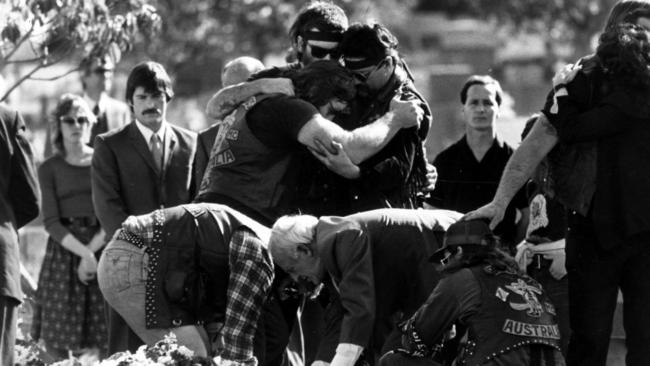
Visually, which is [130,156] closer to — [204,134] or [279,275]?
[204,134]

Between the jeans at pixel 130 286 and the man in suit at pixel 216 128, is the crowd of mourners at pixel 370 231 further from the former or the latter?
the man in suit at pixel 216 128

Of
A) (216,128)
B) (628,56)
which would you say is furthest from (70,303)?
(628,56)

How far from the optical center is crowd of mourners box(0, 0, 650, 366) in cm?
623

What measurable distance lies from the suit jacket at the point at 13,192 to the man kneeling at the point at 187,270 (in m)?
1.15

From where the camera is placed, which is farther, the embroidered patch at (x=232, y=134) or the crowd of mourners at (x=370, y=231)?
the embroidered patch at (x=232, y=134)

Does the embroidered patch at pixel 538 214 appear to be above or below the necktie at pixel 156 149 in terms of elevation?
below

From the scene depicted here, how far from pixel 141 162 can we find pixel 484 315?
3.38m

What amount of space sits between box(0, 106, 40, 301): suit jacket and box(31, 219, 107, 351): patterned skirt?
1.59m

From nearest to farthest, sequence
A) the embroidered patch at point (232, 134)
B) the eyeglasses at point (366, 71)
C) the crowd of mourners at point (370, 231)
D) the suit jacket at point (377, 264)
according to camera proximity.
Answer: the crowd of mourners at point (370, 231)
the suit jacket at point (377, 264)
the embroidered patch at point (232, 134)
the eyeglasses at point (366, 71)

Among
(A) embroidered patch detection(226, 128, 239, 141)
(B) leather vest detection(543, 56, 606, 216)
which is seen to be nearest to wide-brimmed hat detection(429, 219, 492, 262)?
(B) leather vest detection(543, 56, 606, 216)

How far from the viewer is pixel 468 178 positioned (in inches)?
350

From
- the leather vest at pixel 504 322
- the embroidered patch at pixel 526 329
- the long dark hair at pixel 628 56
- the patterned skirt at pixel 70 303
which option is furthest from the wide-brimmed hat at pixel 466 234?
the patterned skirt at pixel 70 303

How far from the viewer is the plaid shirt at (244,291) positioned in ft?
21.7

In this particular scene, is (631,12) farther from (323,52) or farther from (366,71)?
(323,52)
